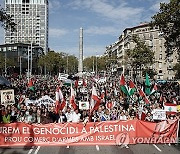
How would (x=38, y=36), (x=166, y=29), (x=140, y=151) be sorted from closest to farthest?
1. (x=140, y=151)
2. (x=166, y=29)
3. (x=38, y=36)

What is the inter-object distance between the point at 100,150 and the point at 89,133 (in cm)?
96

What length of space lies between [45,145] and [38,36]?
18723 cm

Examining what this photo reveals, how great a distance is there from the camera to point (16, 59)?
132875 mm

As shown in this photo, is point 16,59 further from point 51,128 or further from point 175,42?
point 51,128

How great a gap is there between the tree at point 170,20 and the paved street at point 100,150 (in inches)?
775

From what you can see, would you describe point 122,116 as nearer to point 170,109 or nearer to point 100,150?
point 170,109

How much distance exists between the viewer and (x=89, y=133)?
14.5 meters

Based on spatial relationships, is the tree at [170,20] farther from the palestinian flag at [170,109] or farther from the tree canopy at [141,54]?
the tree canopy at [141,54]

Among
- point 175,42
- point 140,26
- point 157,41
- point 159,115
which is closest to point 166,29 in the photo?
point 175,42

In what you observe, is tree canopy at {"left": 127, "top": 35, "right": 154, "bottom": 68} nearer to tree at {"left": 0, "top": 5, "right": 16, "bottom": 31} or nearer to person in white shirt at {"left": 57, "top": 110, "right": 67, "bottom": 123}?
tree at {"left": 0, "top": 5, "right": 16, "bottom": 31}

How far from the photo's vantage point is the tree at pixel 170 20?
31.7m

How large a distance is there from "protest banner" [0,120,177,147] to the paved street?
0.96 ft

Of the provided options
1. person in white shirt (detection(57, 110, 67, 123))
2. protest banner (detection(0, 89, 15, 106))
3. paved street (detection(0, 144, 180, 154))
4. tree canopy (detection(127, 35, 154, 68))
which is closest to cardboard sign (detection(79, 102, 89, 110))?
person in white shirt (detection(57, 110, 67, 123))

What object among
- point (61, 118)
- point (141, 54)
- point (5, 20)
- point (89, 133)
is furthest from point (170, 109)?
point (141, 54)
